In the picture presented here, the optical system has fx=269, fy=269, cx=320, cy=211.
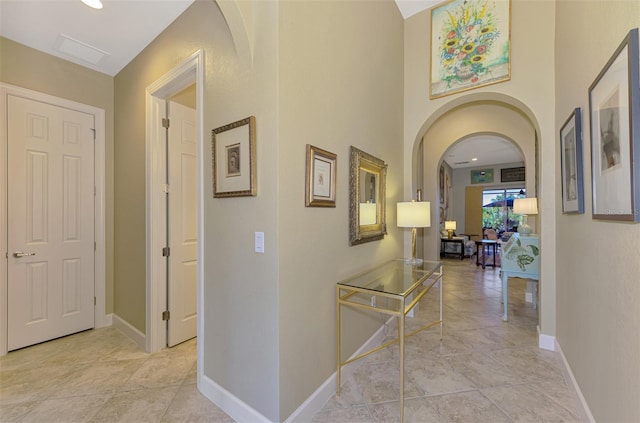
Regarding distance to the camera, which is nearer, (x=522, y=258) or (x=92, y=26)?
(x=92, y=26)

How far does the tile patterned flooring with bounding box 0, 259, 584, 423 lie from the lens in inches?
69.0

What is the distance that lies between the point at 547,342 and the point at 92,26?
198 inches

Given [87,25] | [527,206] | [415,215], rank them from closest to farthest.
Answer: [87,25], [415,215], [527,206]

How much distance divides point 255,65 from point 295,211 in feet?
2.95

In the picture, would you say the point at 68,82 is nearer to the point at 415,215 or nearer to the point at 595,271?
the point at 415,215

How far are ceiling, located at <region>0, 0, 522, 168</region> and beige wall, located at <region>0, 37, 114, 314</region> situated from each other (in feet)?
0.27

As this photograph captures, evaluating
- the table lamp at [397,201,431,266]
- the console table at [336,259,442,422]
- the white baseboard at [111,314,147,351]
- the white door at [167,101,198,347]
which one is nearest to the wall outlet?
the console table at [336,259,442,422]

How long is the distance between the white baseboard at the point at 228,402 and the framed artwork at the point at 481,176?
10.7 m

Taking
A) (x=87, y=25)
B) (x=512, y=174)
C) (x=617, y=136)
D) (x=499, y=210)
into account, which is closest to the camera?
(x=617, y=136)

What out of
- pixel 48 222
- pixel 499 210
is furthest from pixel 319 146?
pixel 499 210

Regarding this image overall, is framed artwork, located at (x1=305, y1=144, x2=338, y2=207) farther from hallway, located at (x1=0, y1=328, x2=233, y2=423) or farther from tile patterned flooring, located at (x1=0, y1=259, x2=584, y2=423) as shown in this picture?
hallway, located at (x1=0, y1=328, x2=233, y2=423)

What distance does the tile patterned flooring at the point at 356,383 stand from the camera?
175 centimetres

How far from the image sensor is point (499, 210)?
33.6 ft

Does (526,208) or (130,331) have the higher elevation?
(526,208)
